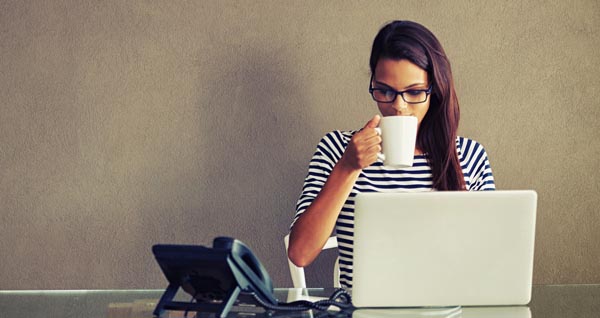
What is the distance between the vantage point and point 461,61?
8.81 feet

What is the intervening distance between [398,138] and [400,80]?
1.49 ft

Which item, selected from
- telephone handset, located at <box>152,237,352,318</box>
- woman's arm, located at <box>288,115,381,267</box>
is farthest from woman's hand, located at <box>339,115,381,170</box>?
telephone handset, located at <box>152,237,352,318</box>

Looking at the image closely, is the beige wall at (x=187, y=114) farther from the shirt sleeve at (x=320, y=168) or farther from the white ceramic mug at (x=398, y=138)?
the white ceramic mug at (x=398, y=138)

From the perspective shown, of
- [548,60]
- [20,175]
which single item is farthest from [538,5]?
[20,175]

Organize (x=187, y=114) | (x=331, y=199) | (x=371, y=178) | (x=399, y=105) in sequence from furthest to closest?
(x=187, y=114) → (x=371, y=178) → (x=399, y=105) → (x=331, y=199)

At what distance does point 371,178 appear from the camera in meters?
2.15

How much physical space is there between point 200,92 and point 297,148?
394 mm

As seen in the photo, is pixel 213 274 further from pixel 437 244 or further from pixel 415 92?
pixel 415 92

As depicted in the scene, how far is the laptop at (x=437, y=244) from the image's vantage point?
137cm

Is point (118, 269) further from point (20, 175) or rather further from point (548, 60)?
point (548, 60)

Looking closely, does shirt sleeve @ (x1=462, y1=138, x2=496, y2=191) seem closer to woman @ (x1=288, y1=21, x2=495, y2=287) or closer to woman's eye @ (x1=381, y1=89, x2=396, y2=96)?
woman @ (x1=288, y1=21, x2=495, y2=287)

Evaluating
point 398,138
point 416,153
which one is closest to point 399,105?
point 416,153

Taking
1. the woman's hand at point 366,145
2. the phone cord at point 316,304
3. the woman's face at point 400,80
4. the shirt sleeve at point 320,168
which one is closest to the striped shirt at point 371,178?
the shirt sleeve at point 320,168

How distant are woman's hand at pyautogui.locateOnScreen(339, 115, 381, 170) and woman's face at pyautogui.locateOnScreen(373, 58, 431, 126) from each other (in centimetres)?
32
